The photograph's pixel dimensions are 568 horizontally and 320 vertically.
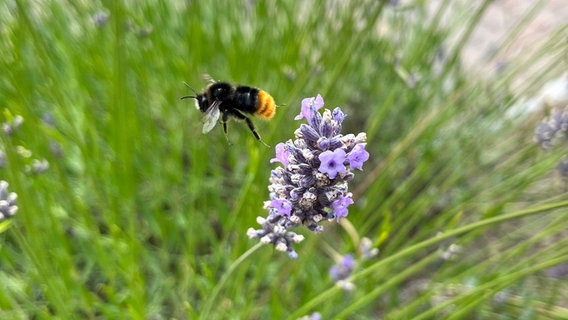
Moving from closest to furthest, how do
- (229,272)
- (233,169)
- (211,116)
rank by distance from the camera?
(229,272) < (211,116) < (233,169)

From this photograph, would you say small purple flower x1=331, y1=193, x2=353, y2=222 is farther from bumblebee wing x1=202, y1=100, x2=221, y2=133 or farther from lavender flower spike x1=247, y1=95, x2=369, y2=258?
bumblebee wing x1=202, y1=100, x2=221, y2=133

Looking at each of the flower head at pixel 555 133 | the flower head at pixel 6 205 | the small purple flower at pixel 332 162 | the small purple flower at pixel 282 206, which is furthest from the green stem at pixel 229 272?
the flower head at pixel 555 133

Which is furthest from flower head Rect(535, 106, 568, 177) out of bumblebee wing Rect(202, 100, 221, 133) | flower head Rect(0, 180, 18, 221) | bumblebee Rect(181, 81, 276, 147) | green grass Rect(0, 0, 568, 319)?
flower head Rect(0, 180, 18, 221)

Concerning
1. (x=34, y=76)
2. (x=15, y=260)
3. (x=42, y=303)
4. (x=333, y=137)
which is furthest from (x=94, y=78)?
(x=333, y=137)

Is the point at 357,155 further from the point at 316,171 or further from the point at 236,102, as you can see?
the point at 236,102

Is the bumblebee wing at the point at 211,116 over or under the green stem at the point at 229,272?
over

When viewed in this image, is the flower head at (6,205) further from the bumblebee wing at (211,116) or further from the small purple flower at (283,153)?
the small purple flower at (283,153)

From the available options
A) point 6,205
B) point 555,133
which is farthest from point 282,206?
point 555,133
